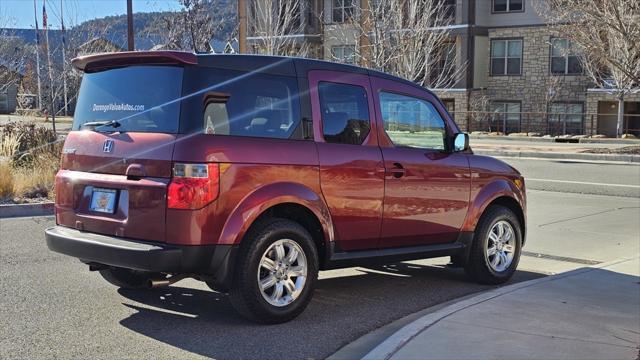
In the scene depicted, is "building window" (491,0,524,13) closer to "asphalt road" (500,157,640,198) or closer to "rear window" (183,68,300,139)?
"asphalt road" (500,157,640,198)

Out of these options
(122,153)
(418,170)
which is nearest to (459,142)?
(418,170)

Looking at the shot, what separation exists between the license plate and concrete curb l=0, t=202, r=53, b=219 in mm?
6466

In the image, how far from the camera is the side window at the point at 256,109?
5230mm

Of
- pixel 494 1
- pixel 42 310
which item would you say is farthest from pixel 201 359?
pixel 494 1

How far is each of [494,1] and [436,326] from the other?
126ft

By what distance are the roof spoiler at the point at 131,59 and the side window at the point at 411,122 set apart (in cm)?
204

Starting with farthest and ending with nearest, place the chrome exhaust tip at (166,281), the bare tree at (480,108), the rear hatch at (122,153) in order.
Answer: the bare tree at (480,108) → the chrome exhaust tip at (166,281) → the rear hatch at (122,153)

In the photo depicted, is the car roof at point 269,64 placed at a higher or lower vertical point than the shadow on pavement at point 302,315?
higher

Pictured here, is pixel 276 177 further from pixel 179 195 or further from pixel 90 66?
pixel 90 66

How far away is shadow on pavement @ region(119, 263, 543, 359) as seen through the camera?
5039mm

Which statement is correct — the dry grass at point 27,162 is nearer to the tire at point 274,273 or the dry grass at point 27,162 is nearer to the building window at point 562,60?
the tire at point 274,273

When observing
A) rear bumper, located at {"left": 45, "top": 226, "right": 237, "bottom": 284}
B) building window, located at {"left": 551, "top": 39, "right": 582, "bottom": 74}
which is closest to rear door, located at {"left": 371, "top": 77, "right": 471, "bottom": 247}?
rear bumper, located at {"left": 45, "top": 226, "right": 237, "bottom": 284}

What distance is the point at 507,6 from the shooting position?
1585 inches

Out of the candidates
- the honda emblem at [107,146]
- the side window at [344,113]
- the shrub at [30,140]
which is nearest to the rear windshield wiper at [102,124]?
the honda emblem at [107,146]
